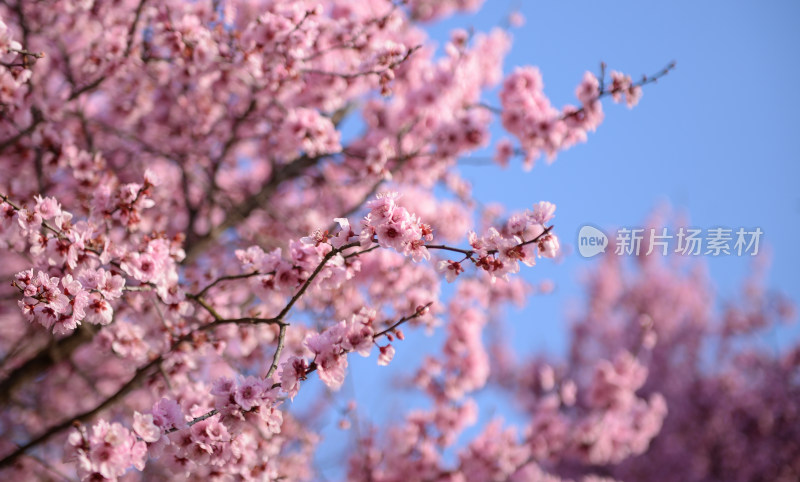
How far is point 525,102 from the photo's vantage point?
18.3 feet

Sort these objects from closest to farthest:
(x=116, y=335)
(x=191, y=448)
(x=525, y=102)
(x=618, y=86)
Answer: (x=191, y=448) → (x=116, y=335) → (x=618, y=86) → (x=525, y=102)

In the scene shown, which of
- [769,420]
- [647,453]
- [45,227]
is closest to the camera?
[45,227]

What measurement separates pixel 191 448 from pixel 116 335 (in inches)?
69.2

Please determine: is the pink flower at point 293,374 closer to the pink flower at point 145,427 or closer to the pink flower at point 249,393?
the pink flower at point 249,393

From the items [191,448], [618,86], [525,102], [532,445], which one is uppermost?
[525,102]

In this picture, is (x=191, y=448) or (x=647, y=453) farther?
(x=647, y=453)

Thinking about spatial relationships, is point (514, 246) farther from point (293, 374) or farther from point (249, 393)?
point (249, 393)

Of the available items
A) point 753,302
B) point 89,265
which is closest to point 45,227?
point 89,265

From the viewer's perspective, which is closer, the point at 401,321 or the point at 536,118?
the point at 401,321

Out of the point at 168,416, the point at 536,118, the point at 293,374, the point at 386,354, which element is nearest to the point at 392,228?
the point at 386,354

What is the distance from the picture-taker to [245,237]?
236 inches

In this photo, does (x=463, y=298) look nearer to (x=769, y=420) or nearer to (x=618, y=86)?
(x=618, y=86)

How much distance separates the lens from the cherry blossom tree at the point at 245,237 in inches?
112

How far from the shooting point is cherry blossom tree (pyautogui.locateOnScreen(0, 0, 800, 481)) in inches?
112
